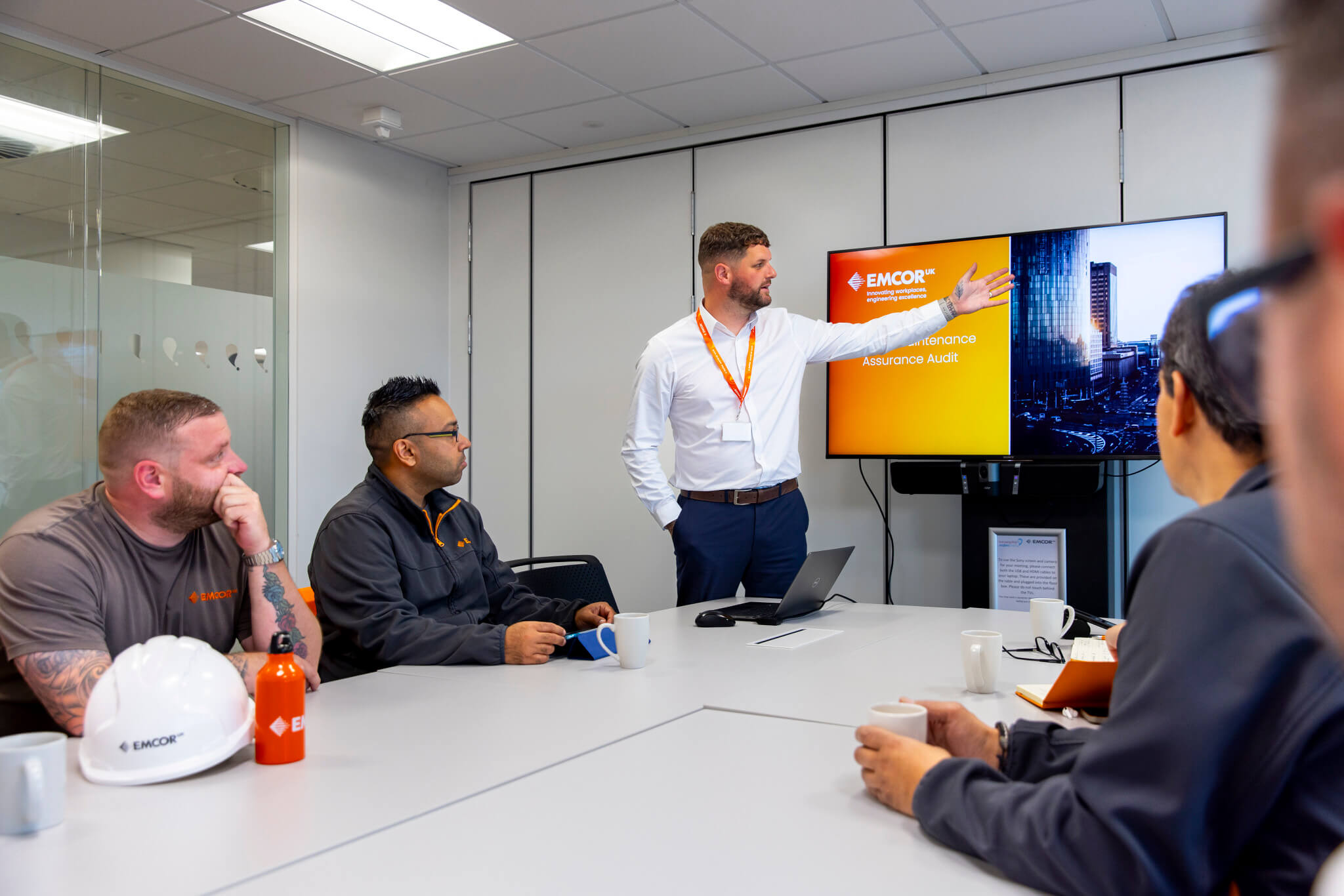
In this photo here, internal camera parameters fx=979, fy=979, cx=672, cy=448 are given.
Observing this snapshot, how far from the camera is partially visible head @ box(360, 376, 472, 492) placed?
2.64 metres

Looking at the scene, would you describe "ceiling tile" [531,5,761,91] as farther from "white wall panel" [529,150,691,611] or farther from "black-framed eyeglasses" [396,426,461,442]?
"black-framed eyeglasses" [396,426,461,442]

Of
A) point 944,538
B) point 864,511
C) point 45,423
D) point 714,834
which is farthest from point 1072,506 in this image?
point 45,423

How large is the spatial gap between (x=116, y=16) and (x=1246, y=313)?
181 inches

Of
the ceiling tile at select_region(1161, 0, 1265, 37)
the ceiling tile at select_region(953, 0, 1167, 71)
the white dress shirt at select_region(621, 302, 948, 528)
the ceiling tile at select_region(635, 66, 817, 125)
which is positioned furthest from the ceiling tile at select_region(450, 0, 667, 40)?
the ceiling tile at select_region(1161, 0, 1265, 37)

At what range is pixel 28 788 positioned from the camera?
1.14 meters

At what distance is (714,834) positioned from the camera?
1129mm

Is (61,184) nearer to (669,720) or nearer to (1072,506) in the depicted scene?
(669,720)

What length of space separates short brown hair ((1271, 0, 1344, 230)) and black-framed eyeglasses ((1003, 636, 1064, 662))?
203 cm

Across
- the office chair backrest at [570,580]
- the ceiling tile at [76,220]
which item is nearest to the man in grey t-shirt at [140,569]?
the office chair backrest at [570,580]

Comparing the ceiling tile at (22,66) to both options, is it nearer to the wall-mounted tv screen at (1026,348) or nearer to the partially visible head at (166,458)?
the partially visible head at (166,458)

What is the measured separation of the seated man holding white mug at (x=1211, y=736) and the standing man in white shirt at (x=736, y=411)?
9.03 feet

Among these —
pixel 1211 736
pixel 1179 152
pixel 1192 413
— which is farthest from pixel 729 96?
pixel 1211 736

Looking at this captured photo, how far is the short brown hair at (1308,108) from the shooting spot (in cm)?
24

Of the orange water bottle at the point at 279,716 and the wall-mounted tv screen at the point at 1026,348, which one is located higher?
the wall-mounted tv screen at the point at 1026,348
